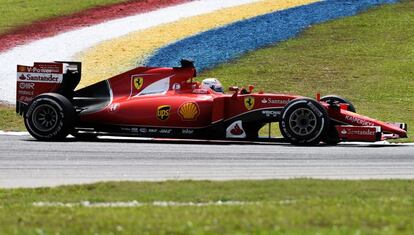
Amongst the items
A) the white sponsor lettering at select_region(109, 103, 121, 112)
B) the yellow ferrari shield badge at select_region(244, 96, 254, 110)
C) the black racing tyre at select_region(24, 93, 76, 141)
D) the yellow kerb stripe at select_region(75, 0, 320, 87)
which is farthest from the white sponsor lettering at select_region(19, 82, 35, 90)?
the yellow kerb stripe at select_region(75, 0, 320, 87)

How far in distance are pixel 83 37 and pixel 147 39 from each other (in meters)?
2.29

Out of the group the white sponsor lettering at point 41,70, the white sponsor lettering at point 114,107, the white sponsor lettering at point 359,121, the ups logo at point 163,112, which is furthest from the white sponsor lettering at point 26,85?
the white sponsor lettering at point 359,121

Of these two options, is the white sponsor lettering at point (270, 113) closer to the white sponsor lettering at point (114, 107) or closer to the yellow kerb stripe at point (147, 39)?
the white sponsor lettering at point (114, 107)

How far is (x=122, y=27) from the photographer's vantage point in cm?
3406

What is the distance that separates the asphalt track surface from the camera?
14.1m

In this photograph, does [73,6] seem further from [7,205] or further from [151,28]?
[7,205]

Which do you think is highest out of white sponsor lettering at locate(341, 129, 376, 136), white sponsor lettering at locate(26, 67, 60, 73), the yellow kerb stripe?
the yellow kerb stripe

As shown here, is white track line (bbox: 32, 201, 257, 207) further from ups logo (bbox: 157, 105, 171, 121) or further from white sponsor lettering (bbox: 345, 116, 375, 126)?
ups logo (bbox: 157, 105, 171, 121)

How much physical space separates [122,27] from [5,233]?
981 inches

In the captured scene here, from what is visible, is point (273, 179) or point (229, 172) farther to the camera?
point (229, 172)

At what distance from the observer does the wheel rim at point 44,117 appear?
784 inches

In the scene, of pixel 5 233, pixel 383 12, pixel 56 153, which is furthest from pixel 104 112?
pixel 383 12

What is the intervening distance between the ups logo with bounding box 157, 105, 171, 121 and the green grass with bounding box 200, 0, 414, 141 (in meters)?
5.97

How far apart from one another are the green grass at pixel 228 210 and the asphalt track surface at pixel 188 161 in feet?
4.15
